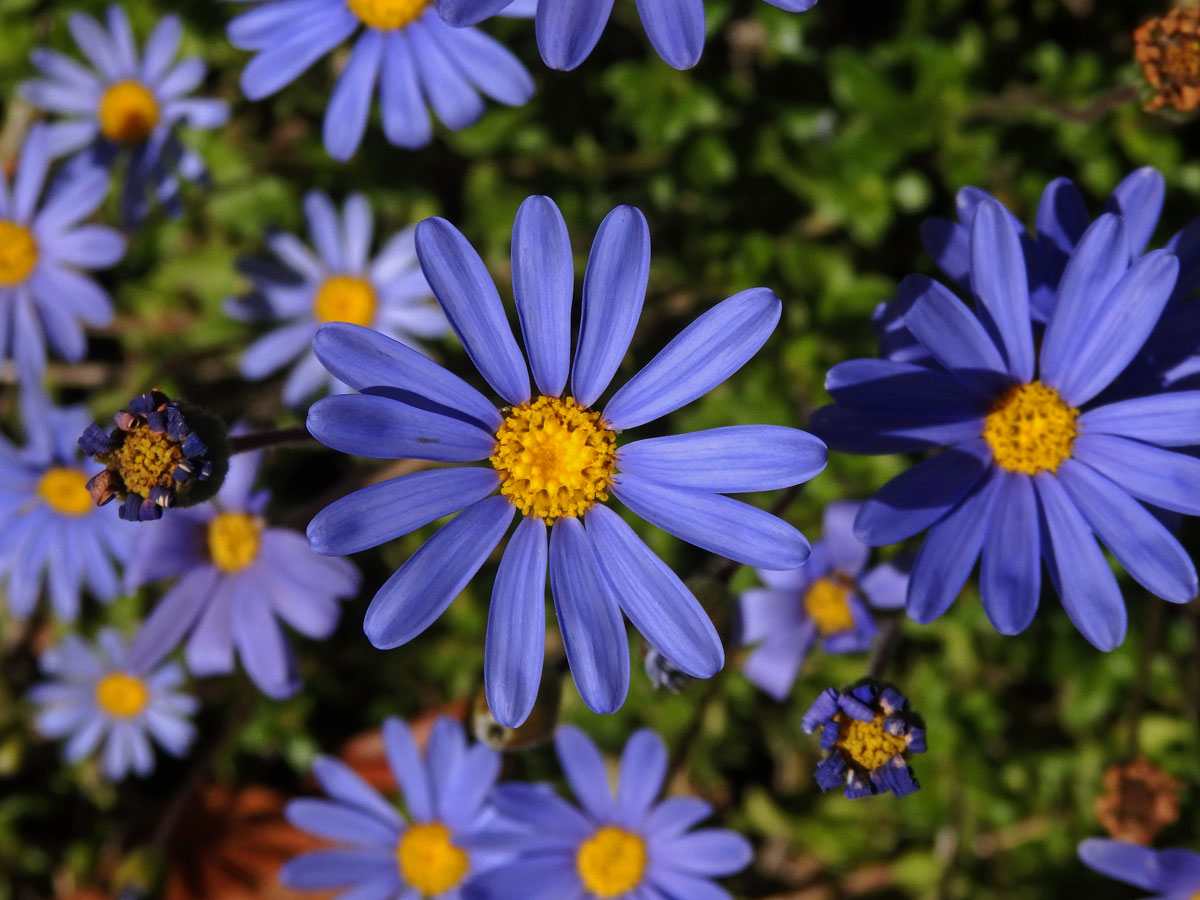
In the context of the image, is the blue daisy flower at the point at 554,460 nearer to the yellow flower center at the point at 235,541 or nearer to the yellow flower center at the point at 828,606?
the yellow flower center at the point at 828,606

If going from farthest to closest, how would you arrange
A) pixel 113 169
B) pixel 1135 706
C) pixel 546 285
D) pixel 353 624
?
pixel 353 624, pixel 113 169, pixel 1135 706, pixel 546 285

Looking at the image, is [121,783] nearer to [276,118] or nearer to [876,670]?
[276,118]

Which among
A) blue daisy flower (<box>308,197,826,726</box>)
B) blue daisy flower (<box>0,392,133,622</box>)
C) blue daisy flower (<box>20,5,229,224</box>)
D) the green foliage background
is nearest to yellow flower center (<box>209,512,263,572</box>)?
the green foliage background

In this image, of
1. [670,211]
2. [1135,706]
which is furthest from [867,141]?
[1135,706]

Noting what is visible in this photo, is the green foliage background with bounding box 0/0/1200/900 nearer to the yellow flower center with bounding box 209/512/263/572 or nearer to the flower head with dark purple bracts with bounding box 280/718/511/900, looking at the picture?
the yellow flower center with bounding box 209/512/263/572

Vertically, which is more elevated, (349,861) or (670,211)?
(670,211)

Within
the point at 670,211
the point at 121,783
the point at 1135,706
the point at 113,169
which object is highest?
the point at 670,211

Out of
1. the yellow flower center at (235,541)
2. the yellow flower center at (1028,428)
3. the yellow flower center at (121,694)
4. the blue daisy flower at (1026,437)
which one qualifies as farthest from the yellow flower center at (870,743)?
the yellow flower center at (121,694)
